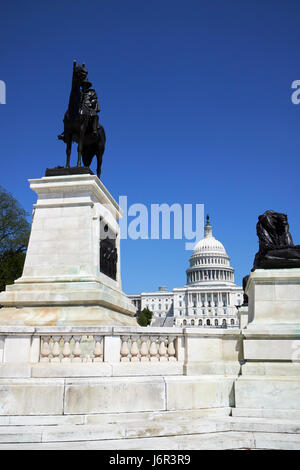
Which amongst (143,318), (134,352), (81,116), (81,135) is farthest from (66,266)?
(143,318)

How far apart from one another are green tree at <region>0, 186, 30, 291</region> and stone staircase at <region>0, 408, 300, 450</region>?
1332 inches

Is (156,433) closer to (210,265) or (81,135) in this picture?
(81,135)

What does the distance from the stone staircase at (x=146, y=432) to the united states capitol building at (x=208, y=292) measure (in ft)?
558

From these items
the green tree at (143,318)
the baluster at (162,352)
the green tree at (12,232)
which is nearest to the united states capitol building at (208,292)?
the green tree at (143,318)

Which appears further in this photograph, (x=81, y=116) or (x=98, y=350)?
(x=81, y=116)

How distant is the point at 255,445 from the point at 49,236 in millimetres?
9678

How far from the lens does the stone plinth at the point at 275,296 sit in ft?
33.2

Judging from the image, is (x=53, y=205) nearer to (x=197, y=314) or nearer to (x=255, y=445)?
(x=255, y=445)

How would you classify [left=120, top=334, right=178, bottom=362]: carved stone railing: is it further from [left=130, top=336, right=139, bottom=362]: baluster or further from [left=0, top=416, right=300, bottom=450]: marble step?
[left=0, top=416, right=300, bottom=450]: marble step

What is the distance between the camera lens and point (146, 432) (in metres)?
7.64

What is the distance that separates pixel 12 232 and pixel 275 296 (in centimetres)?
3522

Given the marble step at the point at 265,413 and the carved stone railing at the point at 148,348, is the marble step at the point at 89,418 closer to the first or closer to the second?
the marble step at the point at 265,413

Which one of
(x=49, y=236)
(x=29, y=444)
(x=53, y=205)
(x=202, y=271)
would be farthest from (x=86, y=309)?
(x=202, y=271)

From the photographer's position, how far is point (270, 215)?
1154 centimetres
